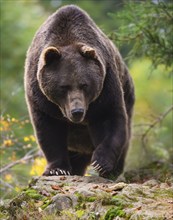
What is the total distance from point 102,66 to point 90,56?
0.69 feet

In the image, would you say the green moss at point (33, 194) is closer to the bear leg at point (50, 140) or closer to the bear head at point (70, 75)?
the bear head at point (70, 75)

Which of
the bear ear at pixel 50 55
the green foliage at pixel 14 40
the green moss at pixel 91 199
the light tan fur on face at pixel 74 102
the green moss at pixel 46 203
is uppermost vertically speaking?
the green foliage at pixel 14 40

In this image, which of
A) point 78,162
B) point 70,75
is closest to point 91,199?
point 70,75

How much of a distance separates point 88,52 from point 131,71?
21.5 meters

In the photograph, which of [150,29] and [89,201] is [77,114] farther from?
[150,29]

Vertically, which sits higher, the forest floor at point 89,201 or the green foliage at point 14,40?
the green foliage at point 14,40

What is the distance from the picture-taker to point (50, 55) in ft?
30.6

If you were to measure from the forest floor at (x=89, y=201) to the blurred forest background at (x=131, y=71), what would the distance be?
215 centimetres

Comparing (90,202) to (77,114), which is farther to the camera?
(77,114)

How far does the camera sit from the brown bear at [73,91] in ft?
30.6

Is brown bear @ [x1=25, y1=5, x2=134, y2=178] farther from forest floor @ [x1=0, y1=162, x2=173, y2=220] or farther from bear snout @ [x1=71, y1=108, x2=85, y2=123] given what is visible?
forest floor @ [x1=0, y1=162, x2=173, y2=220]

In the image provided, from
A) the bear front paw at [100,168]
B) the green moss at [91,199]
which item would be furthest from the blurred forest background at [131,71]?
the green moss at [91,199]

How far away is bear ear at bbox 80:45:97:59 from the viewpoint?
9.34m

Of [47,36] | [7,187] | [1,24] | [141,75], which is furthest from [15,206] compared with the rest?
[141,75]
